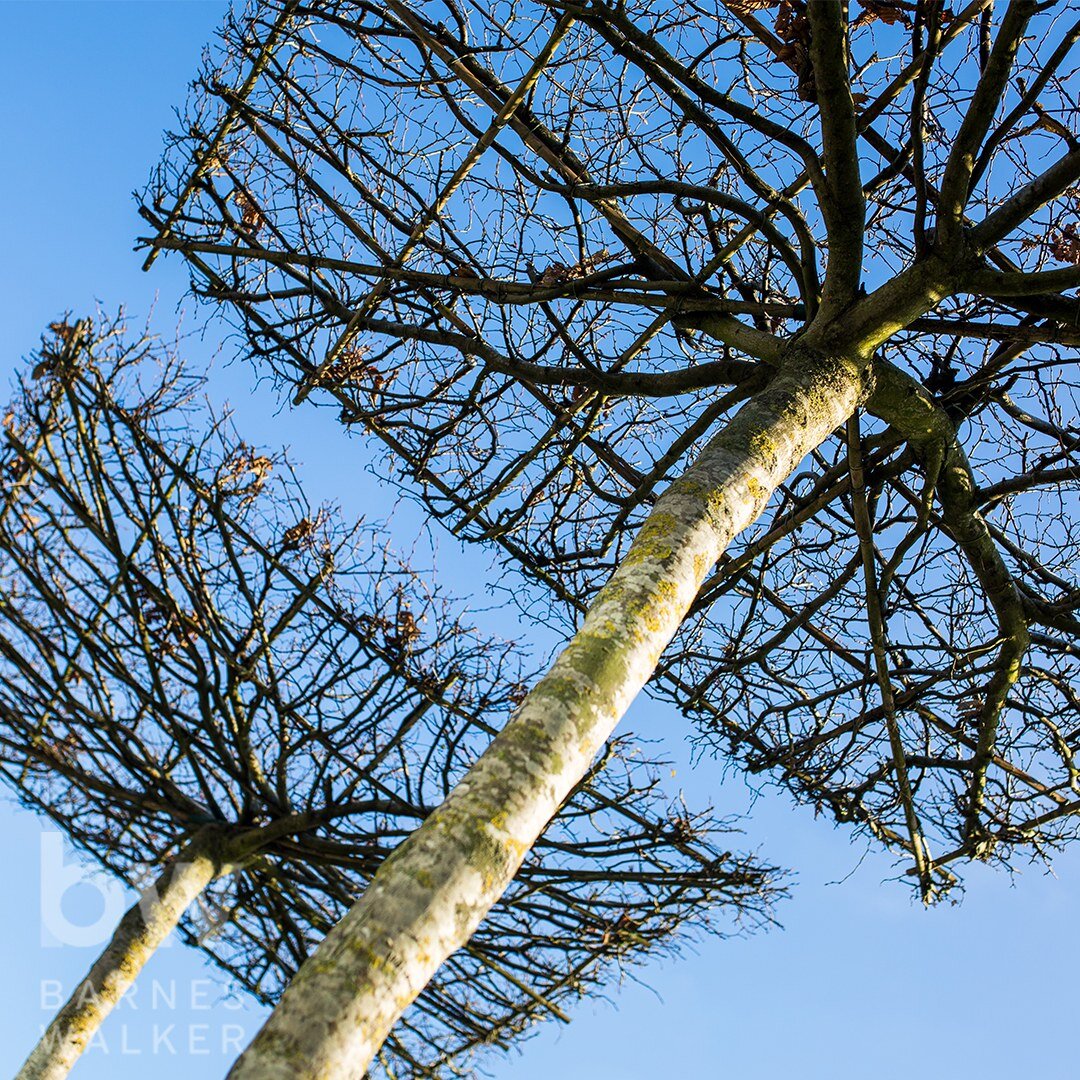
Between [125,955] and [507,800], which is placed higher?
[507,800]

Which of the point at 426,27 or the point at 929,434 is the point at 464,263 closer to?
the point at 426,27

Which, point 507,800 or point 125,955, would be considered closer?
point 507,800

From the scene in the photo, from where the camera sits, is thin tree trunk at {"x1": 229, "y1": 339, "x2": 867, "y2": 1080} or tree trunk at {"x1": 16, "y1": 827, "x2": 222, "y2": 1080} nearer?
thin tree trunk at {"x1": 229, "y1": 339, "x2": 867, "y2": 1080}

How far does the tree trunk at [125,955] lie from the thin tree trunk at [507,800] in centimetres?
381

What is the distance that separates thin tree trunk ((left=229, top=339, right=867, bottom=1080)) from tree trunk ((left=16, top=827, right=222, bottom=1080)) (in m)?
3.81

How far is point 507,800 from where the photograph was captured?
1825 mm

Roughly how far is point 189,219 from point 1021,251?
4.26 meters

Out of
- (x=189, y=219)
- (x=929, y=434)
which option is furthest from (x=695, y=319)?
(x=189, y=219)

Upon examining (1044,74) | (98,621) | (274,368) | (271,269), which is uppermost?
(1044,74)

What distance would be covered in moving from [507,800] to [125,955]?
4.01m

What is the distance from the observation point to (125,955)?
4.79m

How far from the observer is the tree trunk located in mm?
4414

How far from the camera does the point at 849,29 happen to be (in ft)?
12.8

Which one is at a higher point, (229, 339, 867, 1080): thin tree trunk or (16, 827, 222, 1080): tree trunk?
(229, 339, 867, 1080): thin tree trunk
